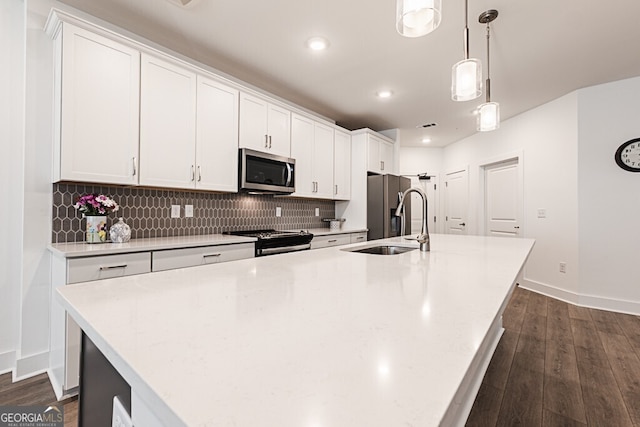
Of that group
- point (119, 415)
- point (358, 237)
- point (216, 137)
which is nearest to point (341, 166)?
point (358, 237)

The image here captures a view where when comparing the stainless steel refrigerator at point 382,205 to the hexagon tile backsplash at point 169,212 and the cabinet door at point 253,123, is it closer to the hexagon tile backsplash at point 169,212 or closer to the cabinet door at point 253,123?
the hexagon tile backsplash at point 169,212

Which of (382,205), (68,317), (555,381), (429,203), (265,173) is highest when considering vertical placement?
(265,173)

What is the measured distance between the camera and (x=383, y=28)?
2430 mm

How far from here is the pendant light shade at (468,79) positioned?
5.50 ft

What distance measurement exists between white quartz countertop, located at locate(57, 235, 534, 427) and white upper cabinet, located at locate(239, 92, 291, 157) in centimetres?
217

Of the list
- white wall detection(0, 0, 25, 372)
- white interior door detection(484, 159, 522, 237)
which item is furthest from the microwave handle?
white interior door detection(484, 159, 522, 237)

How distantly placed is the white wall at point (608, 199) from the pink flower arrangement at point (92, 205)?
15.9 feet

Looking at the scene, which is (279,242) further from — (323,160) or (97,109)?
(97,109)

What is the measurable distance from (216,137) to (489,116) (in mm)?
2214

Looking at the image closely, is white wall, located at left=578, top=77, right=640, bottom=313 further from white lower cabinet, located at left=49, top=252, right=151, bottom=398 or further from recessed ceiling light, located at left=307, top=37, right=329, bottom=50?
white lower cabinet, located at left=49, top=252, right=151, bottom=398

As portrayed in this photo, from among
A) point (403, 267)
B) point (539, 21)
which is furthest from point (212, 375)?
point (539, 21)

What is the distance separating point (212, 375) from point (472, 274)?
3.44 ft

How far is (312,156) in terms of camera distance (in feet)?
12.5

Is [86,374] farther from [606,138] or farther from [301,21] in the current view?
[606,138]
